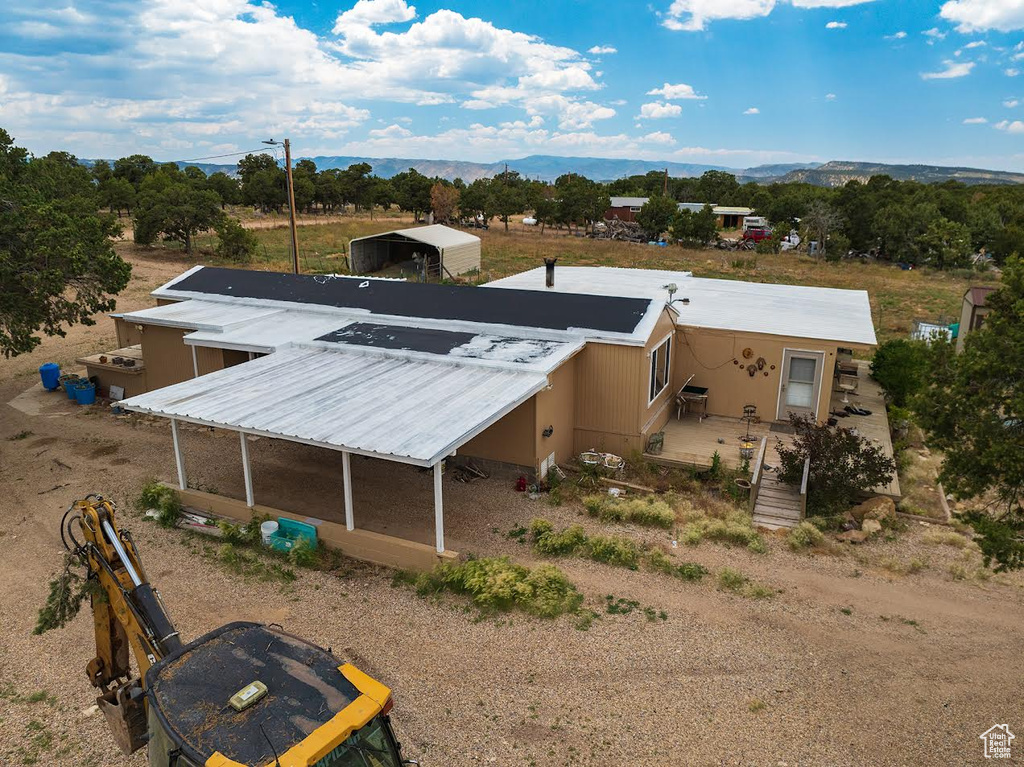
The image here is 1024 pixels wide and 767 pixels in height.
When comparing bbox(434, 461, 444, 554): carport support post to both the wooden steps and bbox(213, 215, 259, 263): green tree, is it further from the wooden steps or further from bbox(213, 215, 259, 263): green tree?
bbox(213, 215, 259, 263): green tree

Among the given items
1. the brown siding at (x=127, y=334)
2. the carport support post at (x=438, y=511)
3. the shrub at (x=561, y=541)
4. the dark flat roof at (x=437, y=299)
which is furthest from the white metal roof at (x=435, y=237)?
the carport support post at (x=438, y=511)

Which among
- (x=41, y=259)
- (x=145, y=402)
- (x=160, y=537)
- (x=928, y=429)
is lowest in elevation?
(x=160, y=537)

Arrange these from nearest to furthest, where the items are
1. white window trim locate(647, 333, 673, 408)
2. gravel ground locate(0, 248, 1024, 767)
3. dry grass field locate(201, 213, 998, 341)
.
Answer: gravel ground locate(0, 248, 1024, 767)
white window trim locate(647, 333, 673, 408)
dry grass field locate(201, 213, 998, 341)

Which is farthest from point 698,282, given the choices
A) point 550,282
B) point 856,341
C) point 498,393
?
point 498,393

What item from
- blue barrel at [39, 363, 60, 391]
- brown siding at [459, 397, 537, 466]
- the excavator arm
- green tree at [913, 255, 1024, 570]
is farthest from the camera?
blue barrel at [39, 363, 60, 391]

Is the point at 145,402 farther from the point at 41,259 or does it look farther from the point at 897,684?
the point at 897,684

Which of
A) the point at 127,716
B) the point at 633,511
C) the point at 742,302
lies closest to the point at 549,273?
the point at 742,302

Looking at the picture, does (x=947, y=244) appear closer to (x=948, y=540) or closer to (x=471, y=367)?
(x=948, y=540)

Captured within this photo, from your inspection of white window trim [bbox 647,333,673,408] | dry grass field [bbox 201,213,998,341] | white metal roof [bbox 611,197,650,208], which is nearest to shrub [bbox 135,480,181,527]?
white window trim [bbox 647,333,673,408]
